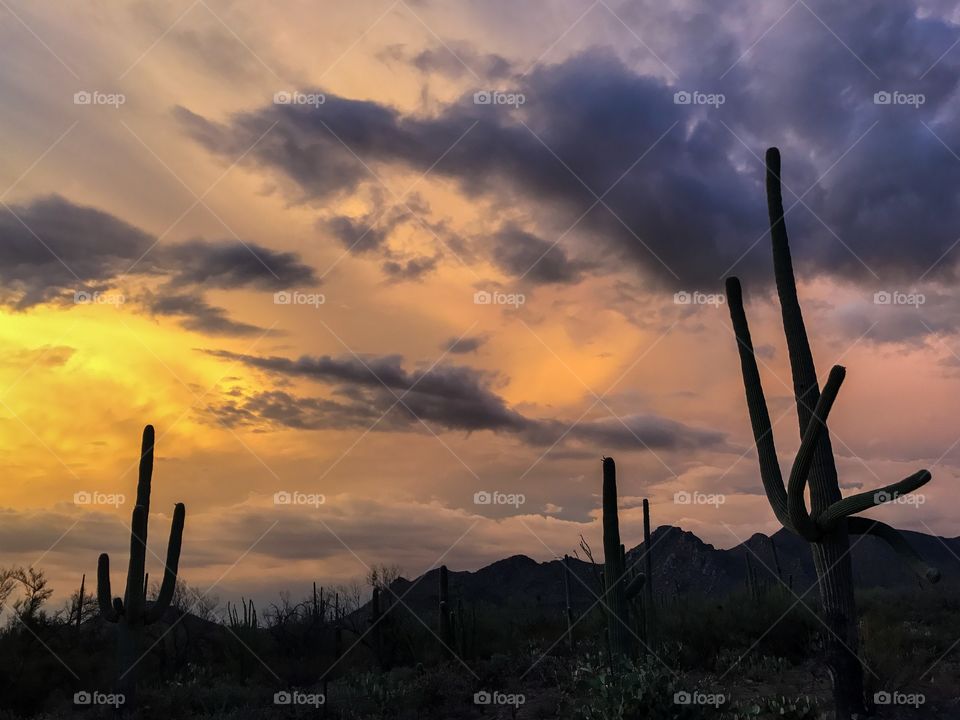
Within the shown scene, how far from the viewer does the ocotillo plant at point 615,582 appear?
1631 centimetres

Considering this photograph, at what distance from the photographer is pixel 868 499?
12547 mm

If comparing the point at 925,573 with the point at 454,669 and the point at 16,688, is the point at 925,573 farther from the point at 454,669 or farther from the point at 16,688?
the point at 16,688

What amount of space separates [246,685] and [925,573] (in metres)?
18.2
